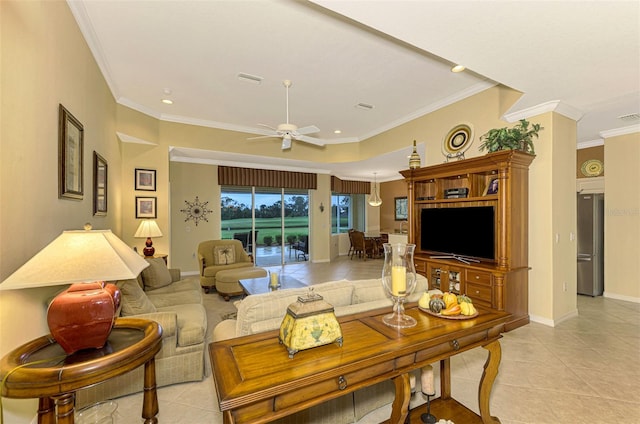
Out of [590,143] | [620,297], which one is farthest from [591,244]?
[590,143]

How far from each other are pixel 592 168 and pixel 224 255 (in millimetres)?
7109

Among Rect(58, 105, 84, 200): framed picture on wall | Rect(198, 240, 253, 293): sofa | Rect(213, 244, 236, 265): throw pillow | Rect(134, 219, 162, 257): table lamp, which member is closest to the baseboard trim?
Rect(198, 240, 253, 293): sofa

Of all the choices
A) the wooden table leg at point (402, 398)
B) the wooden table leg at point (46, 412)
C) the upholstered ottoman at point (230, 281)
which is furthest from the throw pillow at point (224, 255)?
the wooden table leg at point (402, 398)

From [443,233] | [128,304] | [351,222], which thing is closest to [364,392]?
[128,304]

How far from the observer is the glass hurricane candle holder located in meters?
1.55

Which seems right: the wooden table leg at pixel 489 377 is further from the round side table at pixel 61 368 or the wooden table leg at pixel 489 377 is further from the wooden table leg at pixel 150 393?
the wooden table leg at pixel 150 393

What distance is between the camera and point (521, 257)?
11.6ft

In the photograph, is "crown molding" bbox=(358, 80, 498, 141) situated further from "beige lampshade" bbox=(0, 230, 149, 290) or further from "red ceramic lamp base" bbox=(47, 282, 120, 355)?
"red ceramic lamp base" bbox=(47, 282, 120, 355)

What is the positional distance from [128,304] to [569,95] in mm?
5043

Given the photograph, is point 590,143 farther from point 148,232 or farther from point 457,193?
point 148,232

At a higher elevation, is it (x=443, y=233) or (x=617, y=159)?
(x=617, y=159)

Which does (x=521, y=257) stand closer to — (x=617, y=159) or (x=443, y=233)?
(x=443, y=233)

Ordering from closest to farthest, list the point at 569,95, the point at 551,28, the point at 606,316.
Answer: the point at 551,28 < the point at 569,95 < the point at 606,316

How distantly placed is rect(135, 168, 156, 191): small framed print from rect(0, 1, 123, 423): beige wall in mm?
2568
